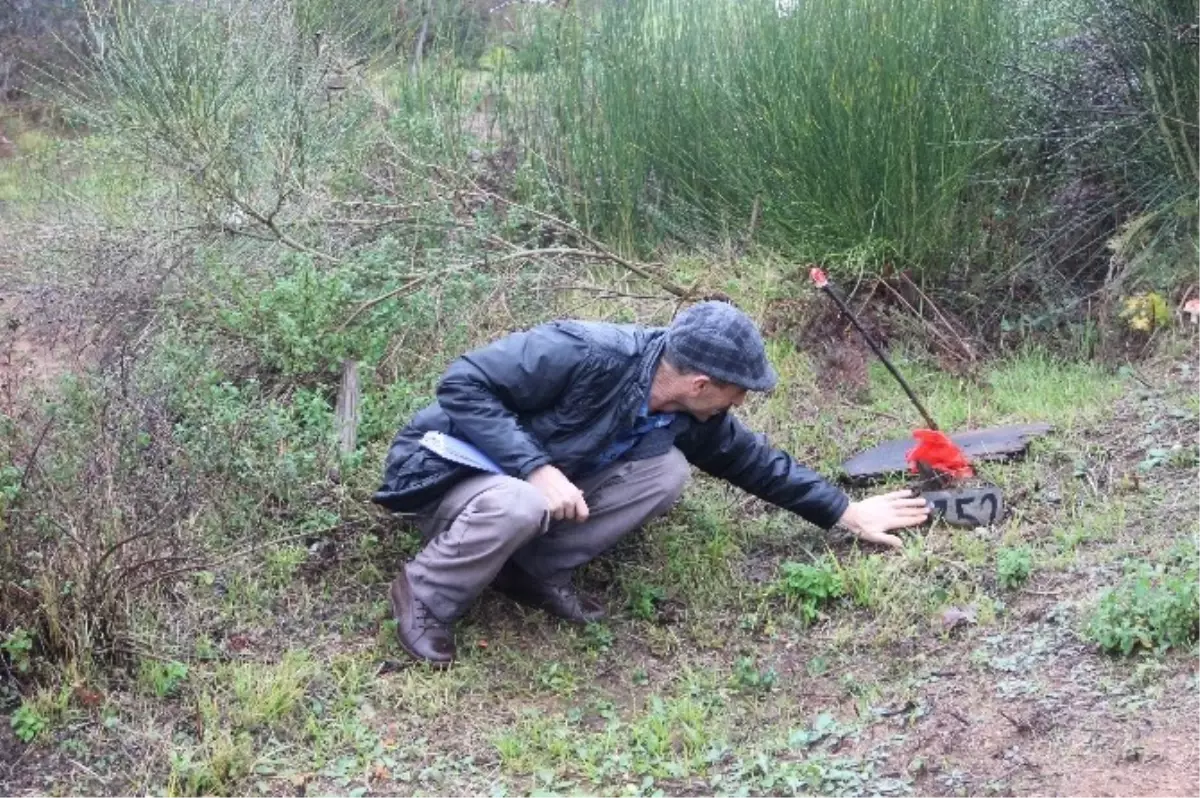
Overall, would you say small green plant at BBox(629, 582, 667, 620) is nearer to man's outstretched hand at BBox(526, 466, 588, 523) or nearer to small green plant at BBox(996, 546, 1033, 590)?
man's outstretched hand at BBox(526, 466, 588, 523)

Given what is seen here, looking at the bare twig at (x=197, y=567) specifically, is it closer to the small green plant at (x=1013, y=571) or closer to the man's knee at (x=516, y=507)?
the man's knee at (x=516, y=507)

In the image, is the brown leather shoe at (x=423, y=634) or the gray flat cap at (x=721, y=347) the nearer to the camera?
the gray flat cap at (x=721, y=347)

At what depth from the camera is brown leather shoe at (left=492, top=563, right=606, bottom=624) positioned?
4.28 m

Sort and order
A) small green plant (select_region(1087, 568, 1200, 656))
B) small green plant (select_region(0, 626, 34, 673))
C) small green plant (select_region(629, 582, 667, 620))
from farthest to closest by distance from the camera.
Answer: small green plant (select_region(629, 582, 667, 620)) < small green plant (select_region(0, 626, 34, 673)) < small green plant (select_region(1087, 568, 1200, 656))

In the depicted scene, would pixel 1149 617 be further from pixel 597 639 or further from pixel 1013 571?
pixel 597 639

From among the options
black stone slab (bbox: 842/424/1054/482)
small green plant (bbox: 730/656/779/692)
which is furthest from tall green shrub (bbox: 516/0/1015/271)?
small green plant (bbox: 730/656/779/692)

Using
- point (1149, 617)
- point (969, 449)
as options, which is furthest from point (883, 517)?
point (1149, 617)

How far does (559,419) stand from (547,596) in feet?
2.13

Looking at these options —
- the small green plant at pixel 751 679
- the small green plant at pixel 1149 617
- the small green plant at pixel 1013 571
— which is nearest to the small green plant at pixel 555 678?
the small green plant at pixel 751 679

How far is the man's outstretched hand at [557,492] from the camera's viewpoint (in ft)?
12.6

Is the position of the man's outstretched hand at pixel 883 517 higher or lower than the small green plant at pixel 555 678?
higher

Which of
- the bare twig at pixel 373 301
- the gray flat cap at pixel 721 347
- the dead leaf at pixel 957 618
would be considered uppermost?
the gray flat cap at pixel 721 347

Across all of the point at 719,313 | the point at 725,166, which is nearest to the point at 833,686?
the point at 719,313

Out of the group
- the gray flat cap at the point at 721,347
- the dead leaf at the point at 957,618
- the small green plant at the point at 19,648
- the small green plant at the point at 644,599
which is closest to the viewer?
the small green plant at the point at 19,648
